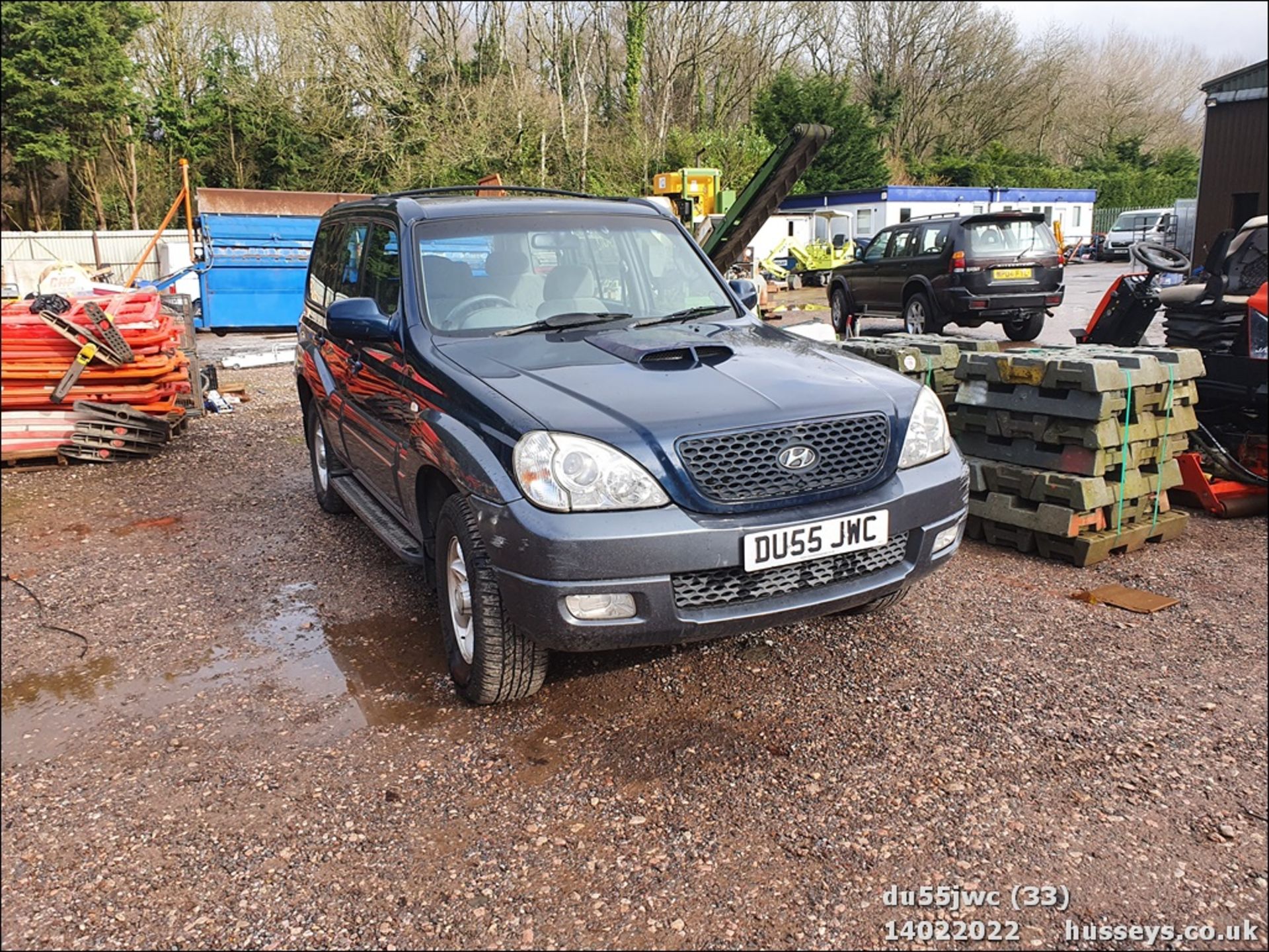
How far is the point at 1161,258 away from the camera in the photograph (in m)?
6.91

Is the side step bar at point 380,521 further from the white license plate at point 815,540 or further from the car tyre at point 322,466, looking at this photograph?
the white license plate at point 815,540

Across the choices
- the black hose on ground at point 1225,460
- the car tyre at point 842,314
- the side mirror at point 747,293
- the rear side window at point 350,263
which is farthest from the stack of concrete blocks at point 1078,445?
the car tyre at point 842,314

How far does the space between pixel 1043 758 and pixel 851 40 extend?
47.0 metres

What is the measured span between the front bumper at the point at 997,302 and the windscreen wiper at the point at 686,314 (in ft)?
32.8

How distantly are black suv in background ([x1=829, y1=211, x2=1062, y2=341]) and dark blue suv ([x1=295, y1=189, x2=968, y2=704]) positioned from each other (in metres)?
10.1

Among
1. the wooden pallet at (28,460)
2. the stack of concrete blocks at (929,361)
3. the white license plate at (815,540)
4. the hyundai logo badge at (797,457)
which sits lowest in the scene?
the white license plate at (815,540)

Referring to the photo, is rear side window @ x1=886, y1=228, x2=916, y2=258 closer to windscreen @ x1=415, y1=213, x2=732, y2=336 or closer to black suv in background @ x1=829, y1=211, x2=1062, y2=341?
black suv in background @ x1=829, y1=211, x2=1062, y2=341

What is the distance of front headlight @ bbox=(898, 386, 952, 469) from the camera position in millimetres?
3541

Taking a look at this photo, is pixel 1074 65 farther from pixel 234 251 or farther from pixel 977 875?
pixel 234 251

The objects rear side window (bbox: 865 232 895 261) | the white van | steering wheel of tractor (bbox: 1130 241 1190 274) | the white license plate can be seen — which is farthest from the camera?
the white van

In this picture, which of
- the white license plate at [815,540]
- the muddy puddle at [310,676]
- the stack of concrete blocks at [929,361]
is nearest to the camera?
the white license plate at [815,540]

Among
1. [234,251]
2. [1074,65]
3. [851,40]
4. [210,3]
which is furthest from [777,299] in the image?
[851,40]

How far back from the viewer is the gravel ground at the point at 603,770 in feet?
7.65

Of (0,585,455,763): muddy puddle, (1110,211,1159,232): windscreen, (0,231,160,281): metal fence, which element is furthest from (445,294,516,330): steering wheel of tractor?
(1110,211,1159,232): windscreen
